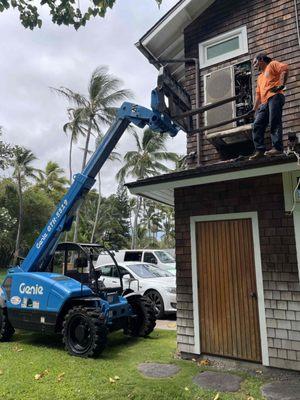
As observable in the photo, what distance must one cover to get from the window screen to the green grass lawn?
224 inches

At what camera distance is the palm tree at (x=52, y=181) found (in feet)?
113

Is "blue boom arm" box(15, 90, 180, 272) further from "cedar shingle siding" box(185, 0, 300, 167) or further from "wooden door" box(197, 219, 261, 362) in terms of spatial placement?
"wooden door" box(197, 219, 261, 362)

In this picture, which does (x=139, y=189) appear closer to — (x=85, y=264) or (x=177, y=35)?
(x=85, y=264)

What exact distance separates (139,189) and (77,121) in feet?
51.9

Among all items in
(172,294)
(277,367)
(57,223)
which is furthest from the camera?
(172,294)

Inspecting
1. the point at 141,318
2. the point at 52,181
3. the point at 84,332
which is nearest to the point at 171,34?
the point at 141,318

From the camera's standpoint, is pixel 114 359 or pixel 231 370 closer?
pixel 231 370

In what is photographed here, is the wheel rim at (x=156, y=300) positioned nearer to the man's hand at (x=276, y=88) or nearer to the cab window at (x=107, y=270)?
the cab window at (x=107, y=270)

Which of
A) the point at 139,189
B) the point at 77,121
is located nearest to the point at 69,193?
the point at 139,189

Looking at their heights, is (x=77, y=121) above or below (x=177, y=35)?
above

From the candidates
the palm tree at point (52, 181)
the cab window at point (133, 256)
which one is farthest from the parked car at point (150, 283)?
the palm tree at point (52, 181)

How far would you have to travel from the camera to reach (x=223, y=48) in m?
6.84

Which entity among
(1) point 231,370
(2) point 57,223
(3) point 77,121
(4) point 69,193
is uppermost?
(3) point 77,121

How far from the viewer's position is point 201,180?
5.16 metres
